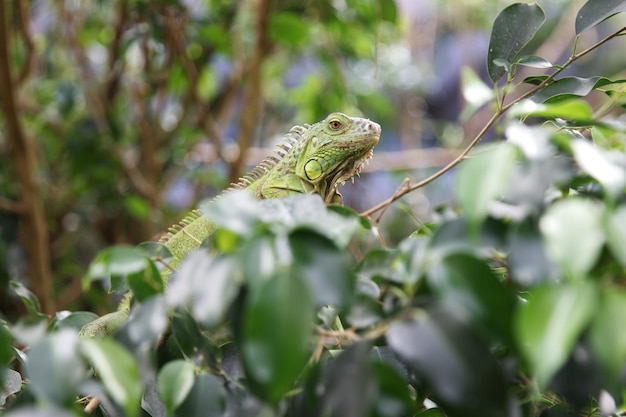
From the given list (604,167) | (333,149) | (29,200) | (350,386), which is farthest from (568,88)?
(29,200)

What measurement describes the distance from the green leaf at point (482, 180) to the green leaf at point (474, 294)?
28 millimetres

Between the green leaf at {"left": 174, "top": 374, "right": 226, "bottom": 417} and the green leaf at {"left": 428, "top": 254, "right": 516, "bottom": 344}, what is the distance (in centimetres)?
19

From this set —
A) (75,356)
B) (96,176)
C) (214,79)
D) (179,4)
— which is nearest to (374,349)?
(75,356)

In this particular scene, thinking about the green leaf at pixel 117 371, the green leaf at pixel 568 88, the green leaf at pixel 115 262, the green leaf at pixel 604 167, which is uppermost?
the green leaf at pixel 604 167

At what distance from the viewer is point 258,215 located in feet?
1.36

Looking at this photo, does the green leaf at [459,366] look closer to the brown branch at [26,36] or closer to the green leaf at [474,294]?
the green leaf at [474,294]

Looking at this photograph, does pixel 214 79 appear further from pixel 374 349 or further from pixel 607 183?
pixel 607 183

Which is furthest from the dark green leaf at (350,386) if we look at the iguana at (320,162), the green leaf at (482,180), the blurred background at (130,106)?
the blurred background at (130,106)

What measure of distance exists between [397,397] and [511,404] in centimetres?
7

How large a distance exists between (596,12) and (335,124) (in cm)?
68

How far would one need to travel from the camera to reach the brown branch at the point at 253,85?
72.5 inches

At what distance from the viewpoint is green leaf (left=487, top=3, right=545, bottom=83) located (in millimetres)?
669

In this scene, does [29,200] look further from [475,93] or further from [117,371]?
[117,371]

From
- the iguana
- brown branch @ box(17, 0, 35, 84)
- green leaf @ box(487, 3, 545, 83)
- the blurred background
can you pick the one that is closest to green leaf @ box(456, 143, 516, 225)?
green leaf @ box(487, 3, 545, 83)
